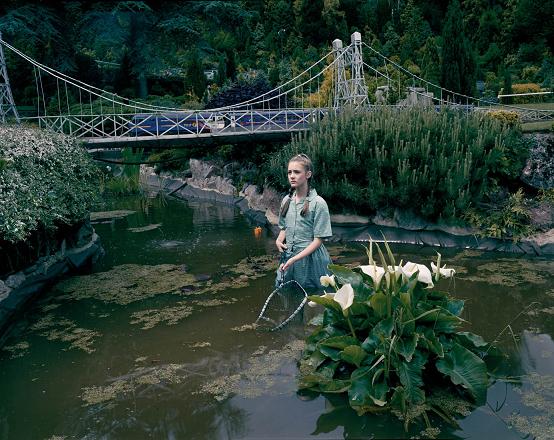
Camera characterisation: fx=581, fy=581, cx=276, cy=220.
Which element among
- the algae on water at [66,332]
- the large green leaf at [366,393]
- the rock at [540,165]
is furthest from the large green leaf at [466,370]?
the rock at [540,165]

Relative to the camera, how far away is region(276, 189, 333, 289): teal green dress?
428 centimetres

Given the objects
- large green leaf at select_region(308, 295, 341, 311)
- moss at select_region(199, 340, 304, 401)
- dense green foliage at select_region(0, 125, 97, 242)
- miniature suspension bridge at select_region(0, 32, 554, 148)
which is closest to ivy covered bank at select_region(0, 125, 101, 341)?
dense green foliage at select_region(0, 125, 97, 242)

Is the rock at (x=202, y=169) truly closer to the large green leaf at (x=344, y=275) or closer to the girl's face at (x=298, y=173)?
the girl's face at (x=298, y=173)

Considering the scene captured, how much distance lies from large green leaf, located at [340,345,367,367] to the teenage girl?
0.86m

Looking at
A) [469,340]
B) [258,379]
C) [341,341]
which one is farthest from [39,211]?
[469,340]

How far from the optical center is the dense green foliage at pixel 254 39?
20.5 m

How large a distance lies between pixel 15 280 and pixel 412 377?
4.30 m

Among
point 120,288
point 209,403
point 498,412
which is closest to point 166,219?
point 120,288

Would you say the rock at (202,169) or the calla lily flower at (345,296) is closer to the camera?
the calla lily flower at (345,296)

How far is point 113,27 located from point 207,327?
18167mm

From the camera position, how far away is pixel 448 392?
366 cm

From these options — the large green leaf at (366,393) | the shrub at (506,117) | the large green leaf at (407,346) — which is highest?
the shrub at (506,117)

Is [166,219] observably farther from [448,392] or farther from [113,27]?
[113,27]

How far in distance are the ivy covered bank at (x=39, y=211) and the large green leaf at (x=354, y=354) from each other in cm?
328
